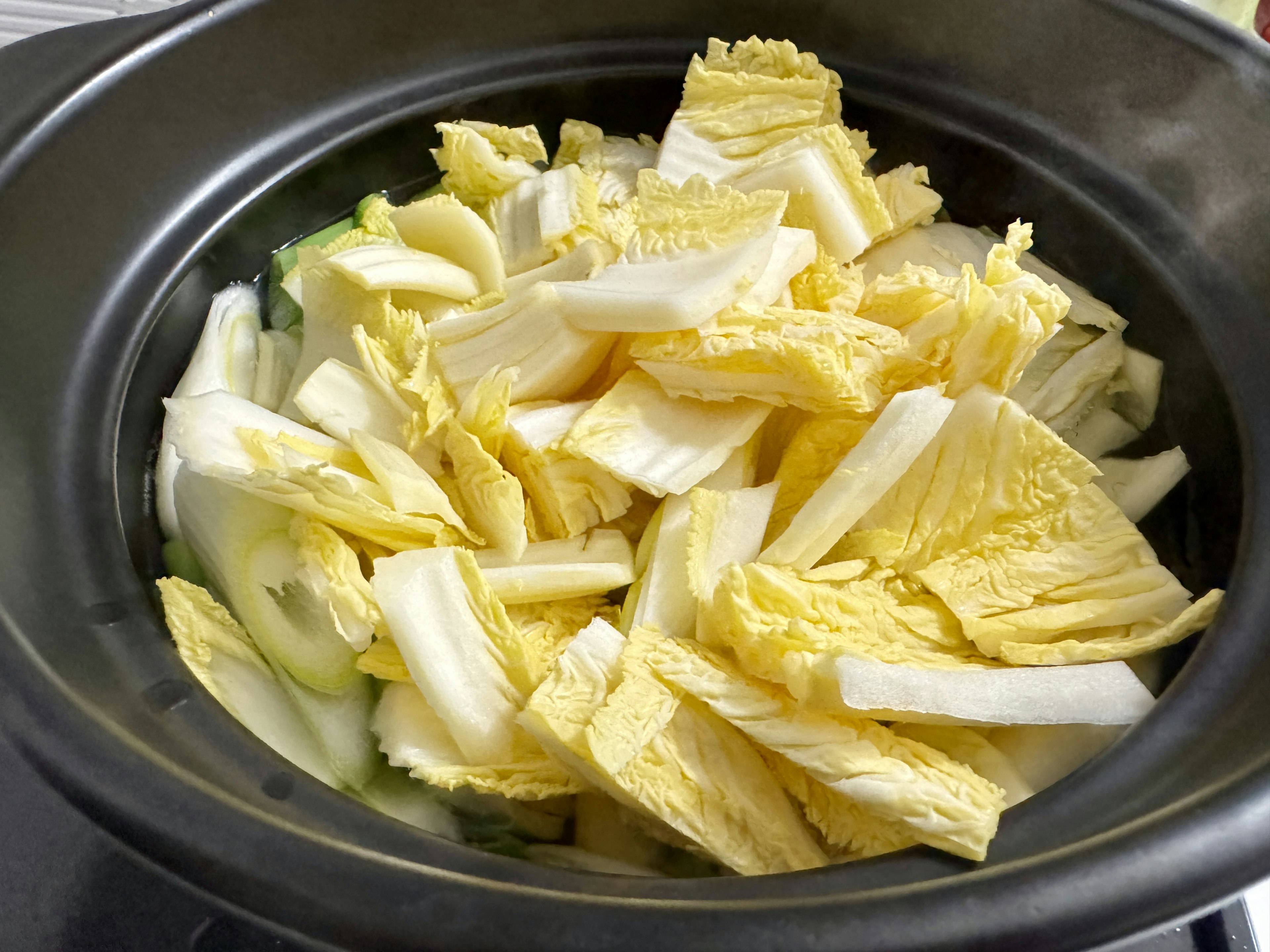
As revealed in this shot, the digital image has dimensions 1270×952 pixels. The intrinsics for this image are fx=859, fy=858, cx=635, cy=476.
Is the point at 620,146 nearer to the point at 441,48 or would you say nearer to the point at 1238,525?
the point at 441,48

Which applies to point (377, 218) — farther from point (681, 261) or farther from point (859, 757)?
point (859, 757)

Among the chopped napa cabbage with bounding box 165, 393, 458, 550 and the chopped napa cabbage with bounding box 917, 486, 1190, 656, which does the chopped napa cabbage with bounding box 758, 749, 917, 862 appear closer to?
the chopped napa cabbage with bounding box 917, 486, 1190, 656

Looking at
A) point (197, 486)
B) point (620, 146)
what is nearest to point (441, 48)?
point (620, 146)

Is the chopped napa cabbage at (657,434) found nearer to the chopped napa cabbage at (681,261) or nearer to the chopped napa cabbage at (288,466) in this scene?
the chopped napa cabbage at (681,261)

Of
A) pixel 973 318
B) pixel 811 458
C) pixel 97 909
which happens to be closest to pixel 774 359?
pixel 811 458

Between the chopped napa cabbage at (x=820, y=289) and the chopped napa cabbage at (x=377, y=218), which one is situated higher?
the chopped napa cabbage at (x=377, y=218)

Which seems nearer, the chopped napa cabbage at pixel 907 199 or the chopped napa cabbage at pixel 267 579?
the chopped napa cabbage at pixel 267 579

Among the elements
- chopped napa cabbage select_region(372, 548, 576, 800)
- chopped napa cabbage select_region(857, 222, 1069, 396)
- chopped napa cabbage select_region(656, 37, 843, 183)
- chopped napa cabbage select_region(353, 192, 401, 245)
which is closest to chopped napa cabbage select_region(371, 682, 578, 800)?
chopped napa cabbage select_region(372, 548, 576, 800)

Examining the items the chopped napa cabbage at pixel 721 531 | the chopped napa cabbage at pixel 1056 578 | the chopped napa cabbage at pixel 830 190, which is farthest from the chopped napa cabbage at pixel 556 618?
the chopped napa cabbage at pixel 830 190
